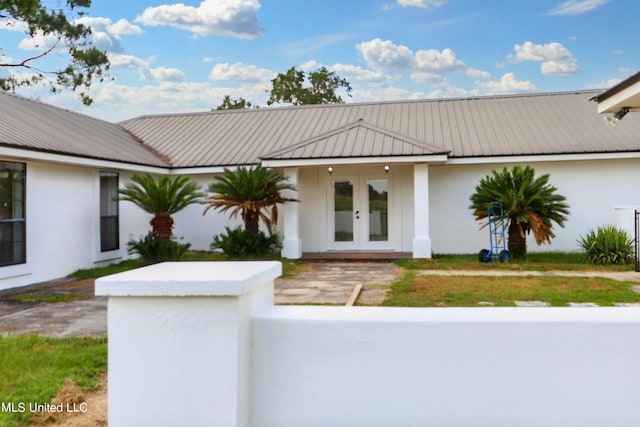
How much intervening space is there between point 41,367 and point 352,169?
1195cm

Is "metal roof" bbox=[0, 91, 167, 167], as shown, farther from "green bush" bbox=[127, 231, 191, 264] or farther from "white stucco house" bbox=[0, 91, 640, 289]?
"green bush" bbox=[127, 231, 191, 264]

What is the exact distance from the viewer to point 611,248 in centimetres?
1274

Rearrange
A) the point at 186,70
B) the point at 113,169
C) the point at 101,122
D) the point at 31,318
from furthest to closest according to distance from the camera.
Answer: the point at 186,70 → the point at 101,122 → the point at 113,169 → the point at 31,318

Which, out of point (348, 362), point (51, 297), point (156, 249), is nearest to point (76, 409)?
point (348, 362)

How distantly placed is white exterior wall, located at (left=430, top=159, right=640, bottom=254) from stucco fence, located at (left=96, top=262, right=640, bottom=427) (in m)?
13.0

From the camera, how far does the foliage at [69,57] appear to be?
1705 cm

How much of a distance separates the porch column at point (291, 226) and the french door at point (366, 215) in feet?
4.92

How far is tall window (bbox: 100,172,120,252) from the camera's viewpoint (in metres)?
13.5

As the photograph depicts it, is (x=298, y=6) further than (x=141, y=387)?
Yes

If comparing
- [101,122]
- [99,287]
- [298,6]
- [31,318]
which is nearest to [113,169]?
[101,122]

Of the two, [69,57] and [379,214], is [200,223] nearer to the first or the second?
[379,214]

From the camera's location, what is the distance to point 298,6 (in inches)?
748

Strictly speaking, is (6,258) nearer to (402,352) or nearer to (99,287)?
(99,287)

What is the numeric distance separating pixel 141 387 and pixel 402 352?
113cm
